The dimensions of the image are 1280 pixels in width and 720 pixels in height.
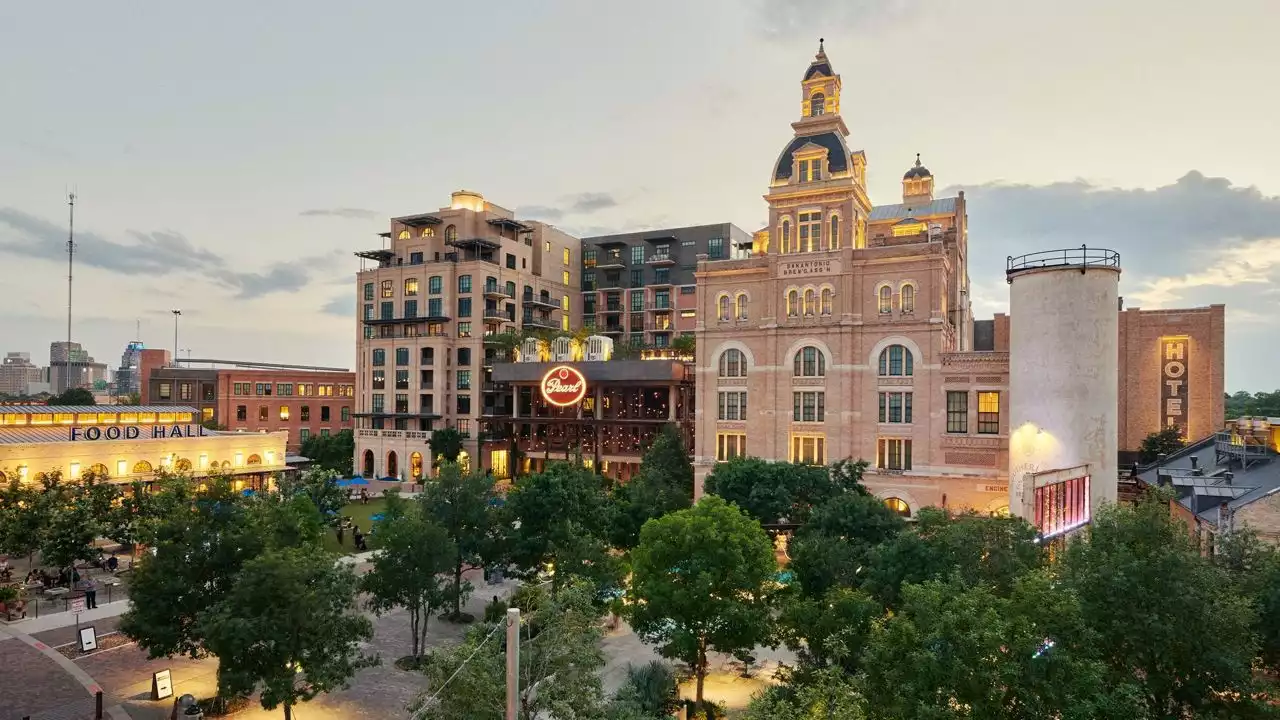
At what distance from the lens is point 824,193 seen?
58438 millimetres

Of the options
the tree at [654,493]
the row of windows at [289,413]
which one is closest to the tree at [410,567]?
the tree at [654,493]

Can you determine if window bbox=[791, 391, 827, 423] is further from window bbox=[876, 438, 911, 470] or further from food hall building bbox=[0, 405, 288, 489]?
food hall building bbox=[0, 405, 288, 489]

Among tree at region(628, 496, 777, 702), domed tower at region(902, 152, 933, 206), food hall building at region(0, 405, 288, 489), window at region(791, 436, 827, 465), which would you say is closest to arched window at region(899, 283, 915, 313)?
window at region(791, 436, 827, 465)

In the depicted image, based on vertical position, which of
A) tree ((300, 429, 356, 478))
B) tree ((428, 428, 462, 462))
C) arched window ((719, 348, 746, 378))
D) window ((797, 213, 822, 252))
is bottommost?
tree ((300, 429, 356, 478))

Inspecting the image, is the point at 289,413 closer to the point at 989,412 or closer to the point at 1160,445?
the point at 989,412

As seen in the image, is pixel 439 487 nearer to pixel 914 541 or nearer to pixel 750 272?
pixel 914 541

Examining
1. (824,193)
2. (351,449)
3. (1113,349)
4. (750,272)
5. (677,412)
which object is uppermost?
(824,193)

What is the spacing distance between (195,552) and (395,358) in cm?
7724

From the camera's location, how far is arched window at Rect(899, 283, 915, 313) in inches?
2179

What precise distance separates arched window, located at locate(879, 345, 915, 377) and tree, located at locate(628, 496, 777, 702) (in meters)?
30.6

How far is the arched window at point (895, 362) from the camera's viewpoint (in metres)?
55.6

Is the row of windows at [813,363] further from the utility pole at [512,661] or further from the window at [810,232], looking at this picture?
the utility pole at [512,661]

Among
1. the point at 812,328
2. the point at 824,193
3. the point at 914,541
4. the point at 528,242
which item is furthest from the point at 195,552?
the point at 528,242

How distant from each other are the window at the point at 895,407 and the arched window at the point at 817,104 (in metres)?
24.1
